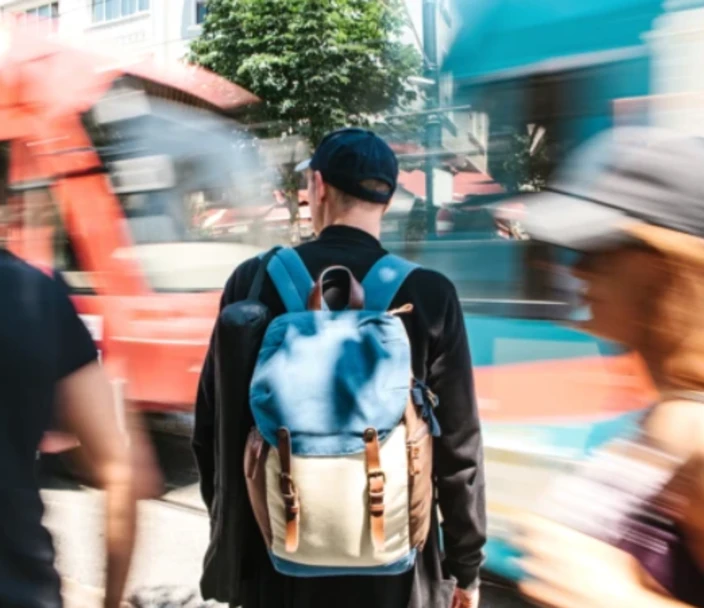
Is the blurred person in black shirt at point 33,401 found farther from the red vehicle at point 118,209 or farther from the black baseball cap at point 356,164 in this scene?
the red vehicle at point 118,209

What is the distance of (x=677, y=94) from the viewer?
3219mm

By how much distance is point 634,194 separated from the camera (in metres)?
1.24

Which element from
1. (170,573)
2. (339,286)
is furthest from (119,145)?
(339,286)

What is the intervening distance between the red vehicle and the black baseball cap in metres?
3.29

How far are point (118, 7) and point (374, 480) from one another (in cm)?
2816

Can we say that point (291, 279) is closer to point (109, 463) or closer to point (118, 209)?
point (109, 463)

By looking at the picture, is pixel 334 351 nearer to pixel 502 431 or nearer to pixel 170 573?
pixel 502 431

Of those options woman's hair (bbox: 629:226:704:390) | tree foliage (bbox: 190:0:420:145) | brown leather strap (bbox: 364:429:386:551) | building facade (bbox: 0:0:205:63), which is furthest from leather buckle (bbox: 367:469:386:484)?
building facade (bbox: 0:0:205:63)

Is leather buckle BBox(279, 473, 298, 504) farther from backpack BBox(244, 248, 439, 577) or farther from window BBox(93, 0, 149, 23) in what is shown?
window BBox(93, 0, 149, 23)

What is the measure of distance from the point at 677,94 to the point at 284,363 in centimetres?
239

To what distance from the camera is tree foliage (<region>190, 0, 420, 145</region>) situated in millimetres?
16094

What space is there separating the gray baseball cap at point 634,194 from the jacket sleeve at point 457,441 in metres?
0.40

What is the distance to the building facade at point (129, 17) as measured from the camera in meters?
25.6

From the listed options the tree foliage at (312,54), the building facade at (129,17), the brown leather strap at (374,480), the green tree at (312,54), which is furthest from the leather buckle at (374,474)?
the building facade at (129,17)
